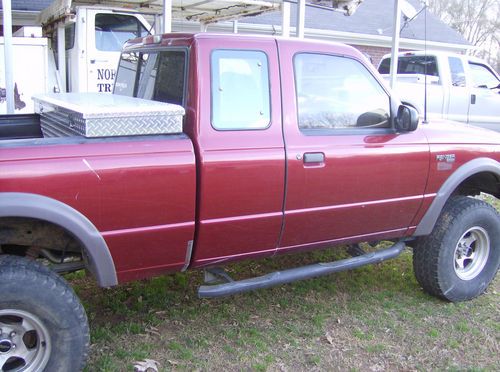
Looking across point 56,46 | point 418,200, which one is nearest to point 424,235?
point 418,200

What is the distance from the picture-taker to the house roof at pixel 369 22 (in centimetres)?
1405

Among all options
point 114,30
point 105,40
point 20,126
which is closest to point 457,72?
point 114,30

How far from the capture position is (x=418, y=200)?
398 cm

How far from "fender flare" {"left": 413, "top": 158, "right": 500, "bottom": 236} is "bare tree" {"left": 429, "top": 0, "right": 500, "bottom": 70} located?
32.8 m

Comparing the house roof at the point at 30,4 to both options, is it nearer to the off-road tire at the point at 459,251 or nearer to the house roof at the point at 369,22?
the house roof at the point at 369,22

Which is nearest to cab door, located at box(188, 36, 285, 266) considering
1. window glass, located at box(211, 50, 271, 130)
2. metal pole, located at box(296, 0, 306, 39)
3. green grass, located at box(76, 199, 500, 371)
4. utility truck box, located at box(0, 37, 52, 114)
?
window glass, located at box(211, 50, 271, 130)

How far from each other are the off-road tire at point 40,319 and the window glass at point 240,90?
125cm

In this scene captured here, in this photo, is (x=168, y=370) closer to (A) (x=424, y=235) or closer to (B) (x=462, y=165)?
(A) (x=424, y=235)

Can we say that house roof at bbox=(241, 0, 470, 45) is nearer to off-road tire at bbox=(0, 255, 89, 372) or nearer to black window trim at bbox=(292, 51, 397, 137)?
black window trim at bbox=(292, 51, 397, 137)

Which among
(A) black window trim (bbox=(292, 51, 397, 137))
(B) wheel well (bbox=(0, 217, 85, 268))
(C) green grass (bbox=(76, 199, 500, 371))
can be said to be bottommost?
(C) green grass (bbox=(76, 199, 500, 371))

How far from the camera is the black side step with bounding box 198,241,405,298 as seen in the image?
336 centimetres

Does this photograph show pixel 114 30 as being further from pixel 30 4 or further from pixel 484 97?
pixel 484 97

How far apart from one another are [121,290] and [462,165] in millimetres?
2804

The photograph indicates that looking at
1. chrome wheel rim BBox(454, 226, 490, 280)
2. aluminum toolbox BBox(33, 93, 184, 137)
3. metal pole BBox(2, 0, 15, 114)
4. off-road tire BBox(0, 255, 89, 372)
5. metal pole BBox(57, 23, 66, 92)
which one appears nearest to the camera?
off-road tire BBox(0, 255, 89, 372)
